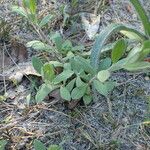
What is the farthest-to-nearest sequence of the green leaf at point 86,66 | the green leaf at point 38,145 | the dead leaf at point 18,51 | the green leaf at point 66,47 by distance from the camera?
the dead leaf at point 18,51
the green leaf at point 66,47
the green leaf at point 86,66
the green leaf at point 38,145

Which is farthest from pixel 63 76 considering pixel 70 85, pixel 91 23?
pixel 91 23

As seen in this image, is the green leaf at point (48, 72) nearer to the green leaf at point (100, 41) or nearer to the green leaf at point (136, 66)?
the green leaf at point (100, 41)

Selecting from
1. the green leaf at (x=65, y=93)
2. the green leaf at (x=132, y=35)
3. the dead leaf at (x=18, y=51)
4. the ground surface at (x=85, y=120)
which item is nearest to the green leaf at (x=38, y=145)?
the ground surface at (x=85, y=120)

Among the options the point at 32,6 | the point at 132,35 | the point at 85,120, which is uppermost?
the point at 32,6

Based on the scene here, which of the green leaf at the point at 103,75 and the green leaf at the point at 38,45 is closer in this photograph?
the green leaf at the point at 103,75

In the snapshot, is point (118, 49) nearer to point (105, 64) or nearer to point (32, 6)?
point (105, 64)

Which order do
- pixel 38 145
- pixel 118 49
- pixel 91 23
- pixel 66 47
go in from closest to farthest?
pixel 38 145
pixel 118 49
pixel 66 47
pixel 91 23

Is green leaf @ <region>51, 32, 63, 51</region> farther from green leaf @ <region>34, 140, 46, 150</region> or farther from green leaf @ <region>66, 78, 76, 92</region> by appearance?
green leaf @ <region>34, 140, 46, 150</region>
